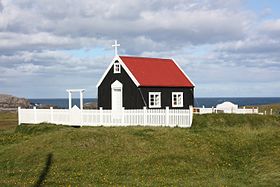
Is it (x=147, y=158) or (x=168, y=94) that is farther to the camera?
(x=168, y=94)

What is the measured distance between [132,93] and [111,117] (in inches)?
168

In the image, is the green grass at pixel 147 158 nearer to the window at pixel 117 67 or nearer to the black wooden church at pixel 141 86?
the black wooden church at pixel 141 86

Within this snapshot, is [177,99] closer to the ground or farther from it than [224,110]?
farther from it

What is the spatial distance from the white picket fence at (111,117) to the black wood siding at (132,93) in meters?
3.71

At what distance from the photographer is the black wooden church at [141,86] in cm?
3447

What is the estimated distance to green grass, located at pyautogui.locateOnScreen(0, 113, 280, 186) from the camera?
17.2 metres

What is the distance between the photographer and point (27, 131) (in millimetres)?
32250

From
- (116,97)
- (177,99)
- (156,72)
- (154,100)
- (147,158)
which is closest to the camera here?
(147,158)

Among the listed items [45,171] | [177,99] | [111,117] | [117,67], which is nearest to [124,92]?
[117,67]

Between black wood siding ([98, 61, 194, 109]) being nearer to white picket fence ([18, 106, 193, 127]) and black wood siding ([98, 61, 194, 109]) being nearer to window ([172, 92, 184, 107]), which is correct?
window ([172, 92, 184, 107])

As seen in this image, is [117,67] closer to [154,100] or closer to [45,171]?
[154,100]

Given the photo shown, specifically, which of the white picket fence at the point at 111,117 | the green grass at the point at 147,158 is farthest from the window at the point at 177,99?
the green grass at the point at 147,158

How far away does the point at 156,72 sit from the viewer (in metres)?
37.1

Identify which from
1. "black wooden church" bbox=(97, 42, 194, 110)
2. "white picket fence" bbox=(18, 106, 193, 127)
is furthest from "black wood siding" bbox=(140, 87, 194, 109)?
"white picket fence" bbox=(18, 106, 193, 127)
